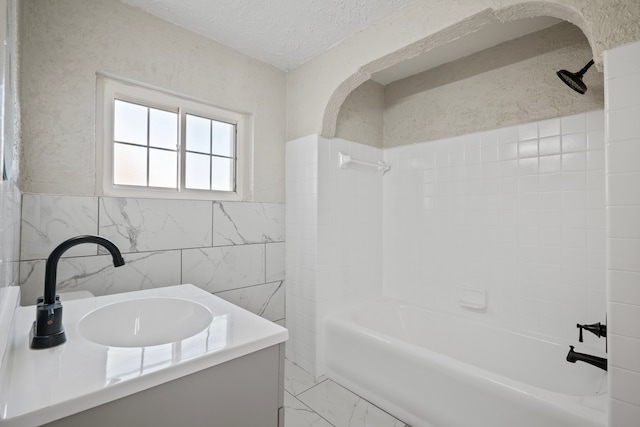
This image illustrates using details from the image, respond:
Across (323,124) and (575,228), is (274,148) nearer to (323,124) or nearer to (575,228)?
(323,124)

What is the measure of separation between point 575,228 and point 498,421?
4.08 feet

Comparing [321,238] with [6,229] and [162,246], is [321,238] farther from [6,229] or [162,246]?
[6,229]

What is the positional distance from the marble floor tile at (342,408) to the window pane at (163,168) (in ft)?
5.35

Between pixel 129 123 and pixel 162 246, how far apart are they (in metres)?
0.77

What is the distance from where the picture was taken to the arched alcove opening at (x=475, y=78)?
1799 mm

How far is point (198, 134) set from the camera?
6.98ft

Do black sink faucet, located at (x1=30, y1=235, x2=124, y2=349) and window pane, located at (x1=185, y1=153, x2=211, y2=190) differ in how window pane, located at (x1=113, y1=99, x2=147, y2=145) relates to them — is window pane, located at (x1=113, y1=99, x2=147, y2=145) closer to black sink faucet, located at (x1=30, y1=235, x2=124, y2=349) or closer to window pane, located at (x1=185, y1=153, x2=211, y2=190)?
window pane, located at (x1=185, y1=153, x2=211, y2=190)

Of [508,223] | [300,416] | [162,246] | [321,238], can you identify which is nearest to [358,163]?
[321,238]

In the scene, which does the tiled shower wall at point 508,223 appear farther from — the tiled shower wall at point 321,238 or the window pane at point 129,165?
the window pane at point 129,165

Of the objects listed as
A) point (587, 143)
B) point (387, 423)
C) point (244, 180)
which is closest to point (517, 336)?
point (387, 423)

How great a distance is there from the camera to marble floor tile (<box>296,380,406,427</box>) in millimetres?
1730

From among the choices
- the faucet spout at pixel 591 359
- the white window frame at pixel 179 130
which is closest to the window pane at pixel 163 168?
the white window frame at pixel 179 130

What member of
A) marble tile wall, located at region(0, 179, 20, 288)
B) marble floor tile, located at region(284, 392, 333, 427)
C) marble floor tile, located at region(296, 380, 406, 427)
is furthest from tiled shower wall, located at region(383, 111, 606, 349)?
marble tile wall, located at region(0, 179, 20, 288)

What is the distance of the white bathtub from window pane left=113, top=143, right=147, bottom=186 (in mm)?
1597
